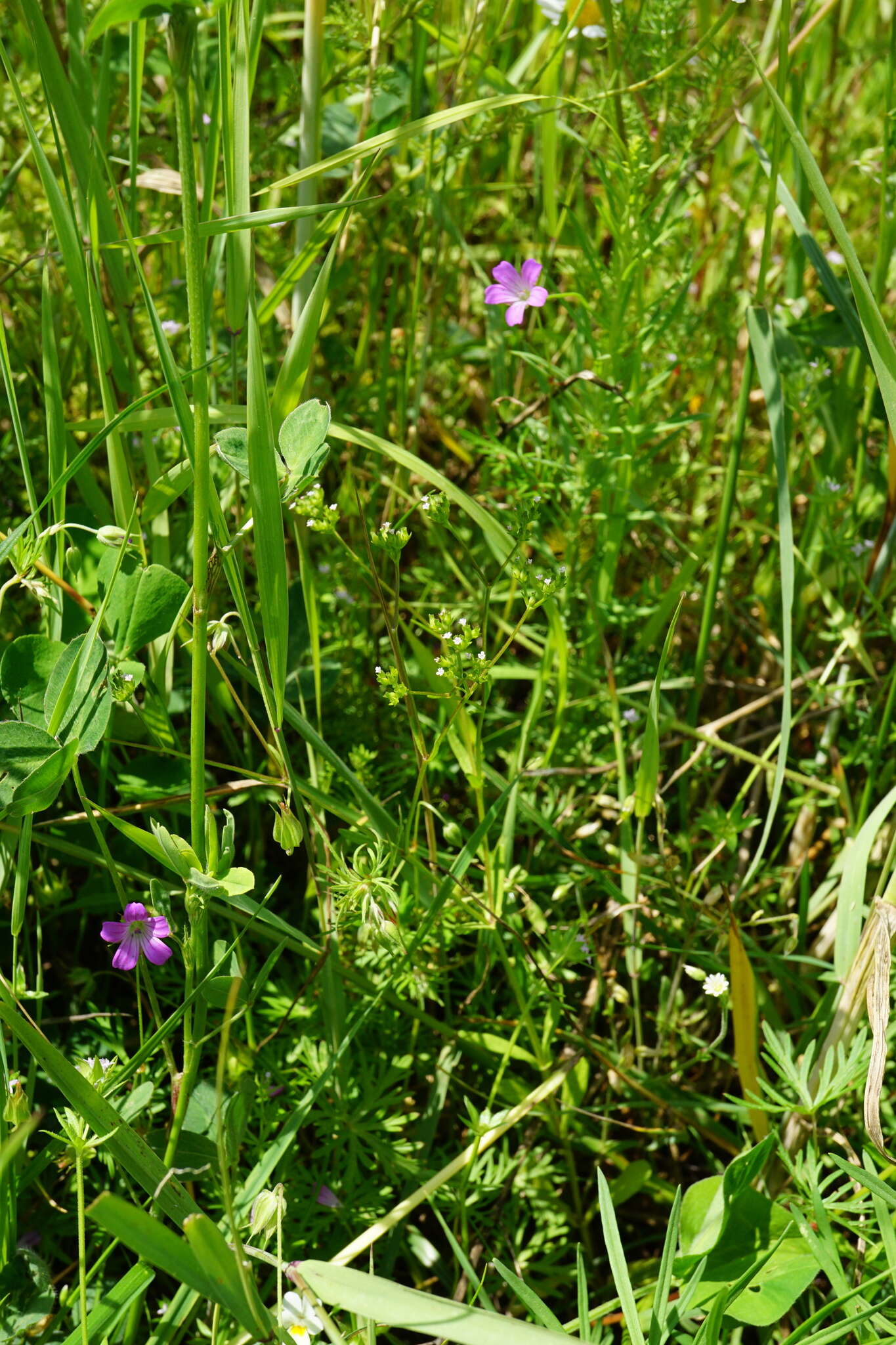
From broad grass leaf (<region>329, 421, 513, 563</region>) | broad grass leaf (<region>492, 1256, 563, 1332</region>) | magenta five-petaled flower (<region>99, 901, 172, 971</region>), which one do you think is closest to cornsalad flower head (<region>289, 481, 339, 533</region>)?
broad grass leaf (<region>329, 421, 513, 563</region>)

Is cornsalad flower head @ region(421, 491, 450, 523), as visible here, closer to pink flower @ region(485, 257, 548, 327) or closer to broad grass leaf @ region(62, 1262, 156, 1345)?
pink flower @ region(485, 257, 548, 327)

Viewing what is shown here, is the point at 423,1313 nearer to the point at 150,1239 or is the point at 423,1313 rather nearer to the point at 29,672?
the point at 150,1239

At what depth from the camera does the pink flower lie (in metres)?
1.32

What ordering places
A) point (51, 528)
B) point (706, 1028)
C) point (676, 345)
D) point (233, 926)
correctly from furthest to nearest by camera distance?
point (676, 345) < point (706, 1028) < point (233, 926) < point (51, 528)

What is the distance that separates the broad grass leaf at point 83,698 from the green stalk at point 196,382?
0.54 ft

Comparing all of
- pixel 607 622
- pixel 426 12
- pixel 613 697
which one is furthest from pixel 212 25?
pixel 613 697

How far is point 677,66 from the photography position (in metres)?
1.30

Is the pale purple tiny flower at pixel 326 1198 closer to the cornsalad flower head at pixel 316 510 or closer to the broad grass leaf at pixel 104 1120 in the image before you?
the broad grass leaf at pixel 104 1120

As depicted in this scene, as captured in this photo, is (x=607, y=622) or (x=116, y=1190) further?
(x=607, y=622)

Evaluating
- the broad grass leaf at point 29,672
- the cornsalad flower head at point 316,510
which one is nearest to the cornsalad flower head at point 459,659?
the cornsalad flower head at point 316,510

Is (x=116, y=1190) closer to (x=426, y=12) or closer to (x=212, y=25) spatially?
(x=426, y=12)

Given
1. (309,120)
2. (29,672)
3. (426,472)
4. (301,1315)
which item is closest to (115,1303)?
(301,1315)

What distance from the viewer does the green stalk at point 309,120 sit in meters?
1.23

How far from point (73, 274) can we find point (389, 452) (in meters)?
0.35
